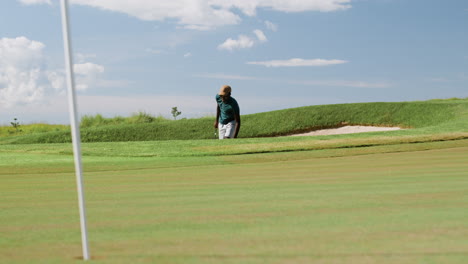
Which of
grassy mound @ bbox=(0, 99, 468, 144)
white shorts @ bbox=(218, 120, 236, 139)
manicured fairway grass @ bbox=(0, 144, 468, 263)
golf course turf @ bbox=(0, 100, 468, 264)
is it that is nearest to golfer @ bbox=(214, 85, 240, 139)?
Result: white shorts @ bbox=(218, 120, 236, 139)

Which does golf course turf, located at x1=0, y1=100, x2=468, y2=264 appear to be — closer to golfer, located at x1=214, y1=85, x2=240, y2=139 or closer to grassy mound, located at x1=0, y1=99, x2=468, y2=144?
golfer, located at x1=214, y1=85, x2=240, y2=139

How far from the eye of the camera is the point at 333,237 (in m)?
2.63

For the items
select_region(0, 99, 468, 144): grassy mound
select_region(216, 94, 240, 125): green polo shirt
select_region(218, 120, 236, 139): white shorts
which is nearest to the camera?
select_region(216, 94, 240, 125): green polo shirt

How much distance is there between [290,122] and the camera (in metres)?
21.3

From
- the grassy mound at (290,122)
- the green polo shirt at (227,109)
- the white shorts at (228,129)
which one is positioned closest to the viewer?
the green polo shirt at (227,109)

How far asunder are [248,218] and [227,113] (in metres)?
10.2

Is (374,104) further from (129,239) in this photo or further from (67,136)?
(129,239)

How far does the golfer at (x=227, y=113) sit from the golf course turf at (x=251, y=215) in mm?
5689

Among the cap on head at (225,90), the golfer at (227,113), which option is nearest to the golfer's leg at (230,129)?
the golfer at (227,113)

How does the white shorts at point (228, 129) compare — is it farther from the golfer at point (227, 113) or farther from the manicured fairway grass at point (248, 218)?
the manicured fairway grass at point (248, 218)

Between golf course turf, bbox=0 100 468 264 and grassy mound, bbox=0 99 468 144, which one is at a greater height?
grassy mound, bbox=0 99 468 144

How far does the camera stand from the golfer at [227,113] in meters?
13.0

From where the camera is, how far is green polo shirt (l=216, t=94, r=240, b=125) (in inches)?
518

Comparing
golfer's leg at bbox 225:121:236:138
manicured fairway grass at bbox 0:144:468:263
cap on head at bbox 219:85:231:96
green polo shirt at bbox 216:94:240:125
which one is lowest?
A: manicured fairway grass at bbox 0:144:468:263
